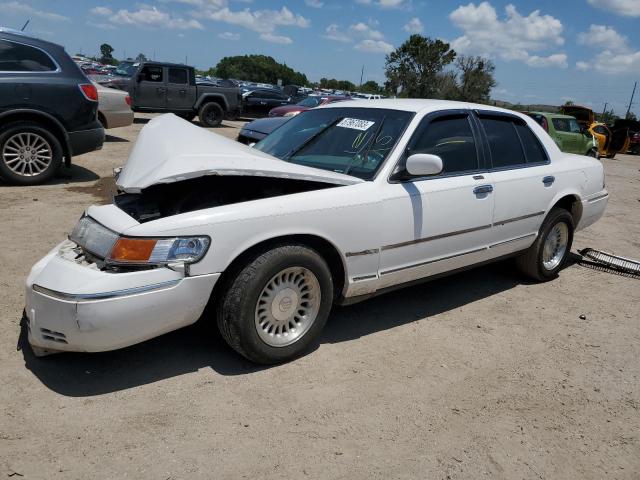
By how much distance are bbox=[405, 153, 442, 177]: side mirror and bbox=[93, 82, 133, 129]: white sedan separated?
28.3 ft

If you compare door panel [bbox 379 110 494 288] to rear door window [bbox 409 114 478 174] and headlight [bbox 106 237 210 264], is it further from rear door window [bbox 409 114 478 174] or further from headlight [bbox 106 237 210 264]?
headlight [bbox 106 237 210 264]

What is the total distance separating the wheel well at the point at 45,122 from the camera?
6877 millimetres

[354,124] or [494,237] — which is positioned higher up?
[354,124]

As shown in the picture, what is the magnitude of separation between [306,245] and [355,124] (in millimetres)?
1200

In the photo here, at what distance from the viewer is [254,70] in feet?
335

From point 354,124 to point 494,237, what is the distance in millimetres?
1445

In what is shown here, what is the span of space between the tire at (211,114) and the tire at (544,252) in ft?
44.5

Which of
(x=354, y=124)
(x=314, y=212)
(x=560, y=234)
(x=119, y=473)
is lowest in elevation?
(x=119, y=473)

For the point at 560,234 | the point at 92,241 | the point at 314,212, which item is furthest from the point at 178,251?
the point at 560,234

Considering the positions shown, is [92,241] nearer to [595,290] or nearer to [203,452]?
[203,452]

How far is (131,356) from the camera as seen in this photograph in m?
3.26

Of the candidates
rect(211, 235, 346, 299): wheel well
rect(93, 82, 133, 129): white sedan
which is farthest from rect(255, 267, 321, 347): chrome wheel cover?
rect(93, 82, 133, 129): white sedan

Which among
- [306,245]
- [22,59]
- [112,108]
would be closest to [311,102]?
[112,108]

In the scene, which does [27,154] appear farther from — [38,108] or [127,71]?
[127,71]
